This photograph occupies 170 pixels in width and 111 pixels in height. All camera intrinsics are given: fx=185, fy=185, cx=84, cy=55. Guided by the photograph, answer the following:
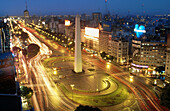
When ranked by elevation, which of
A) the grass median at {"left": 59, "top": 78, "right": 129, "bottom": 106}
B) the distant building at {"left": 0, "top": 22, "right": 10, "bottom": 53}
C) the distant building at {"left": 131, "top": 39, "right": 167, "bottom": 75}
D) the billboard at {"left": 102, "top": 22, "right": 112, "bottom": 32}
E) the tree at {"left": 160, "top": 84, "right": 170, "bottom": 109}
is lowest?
the grass median at {"left": 59, "top": 78, "right": 129, "bottom": 106}

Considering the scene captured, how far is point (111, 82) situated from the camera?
26562mm

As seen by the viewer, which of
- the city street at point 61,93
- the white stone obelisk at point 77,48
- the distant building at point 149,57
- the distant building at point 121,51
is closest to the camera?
the city street at point 61,93

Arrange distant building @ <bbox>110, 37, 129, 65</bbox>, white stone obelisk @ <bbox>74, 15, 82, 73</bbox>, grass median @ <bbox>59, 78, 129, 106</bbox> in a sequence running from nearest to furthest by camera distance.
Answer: grass median @ <bbox>59, 78, 129, 106</bbox>
white stone obelisk @ <bbox>74, 15, 82, 73</bbox>
distant building @ <bbox>110, 37, 129, 65</bbox>

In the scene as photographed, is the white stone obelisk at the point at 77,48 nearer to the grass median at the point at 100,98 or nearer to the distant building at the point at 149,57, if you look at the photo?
the grass median at the point at 100,98

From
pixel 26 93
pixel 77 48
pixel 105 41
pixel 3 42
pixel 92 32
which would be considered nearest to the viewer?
pixel 26 93

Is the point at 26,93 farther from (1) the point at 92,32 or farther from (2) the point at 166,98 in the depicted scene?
(1) the point at 92,32

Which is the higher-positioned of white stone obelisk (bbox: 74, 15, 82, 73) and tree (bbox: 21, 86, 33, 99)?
white stone obelisk (bbox: 74, 15, 82, 73)

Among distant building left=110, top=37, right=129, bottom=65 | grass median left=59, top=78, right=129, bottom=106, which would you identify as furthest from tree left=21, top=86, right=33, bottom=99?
distant building left=110, top=37, right=129, bottom=65

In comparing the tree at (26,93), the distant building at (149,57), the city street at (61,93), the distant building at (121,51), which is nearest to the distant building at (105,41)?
the distant building at (121,51)

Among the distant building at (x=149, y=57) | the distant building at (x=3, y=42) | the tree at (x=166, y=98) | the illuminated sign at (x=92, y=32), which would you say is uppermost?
the illuminated sign at (x=92, y=32)

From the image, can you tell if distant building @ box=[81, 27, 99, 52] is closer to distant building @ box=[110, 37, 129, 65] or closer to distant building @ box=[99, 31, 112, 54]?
distant building @ box=[99, 31, 112, 54]

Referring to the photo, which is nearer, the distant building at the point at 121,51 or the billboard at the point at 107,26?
the distant building at the point at 121,51


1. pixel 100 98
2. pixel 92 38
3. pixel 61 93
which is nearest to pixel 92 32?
pixel 92 38

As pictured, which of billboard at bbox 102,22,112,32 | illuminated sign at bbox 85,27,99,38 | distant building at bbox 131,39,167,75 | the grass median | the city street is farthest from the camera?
illuminated sign at bbox 85,27,99,38
